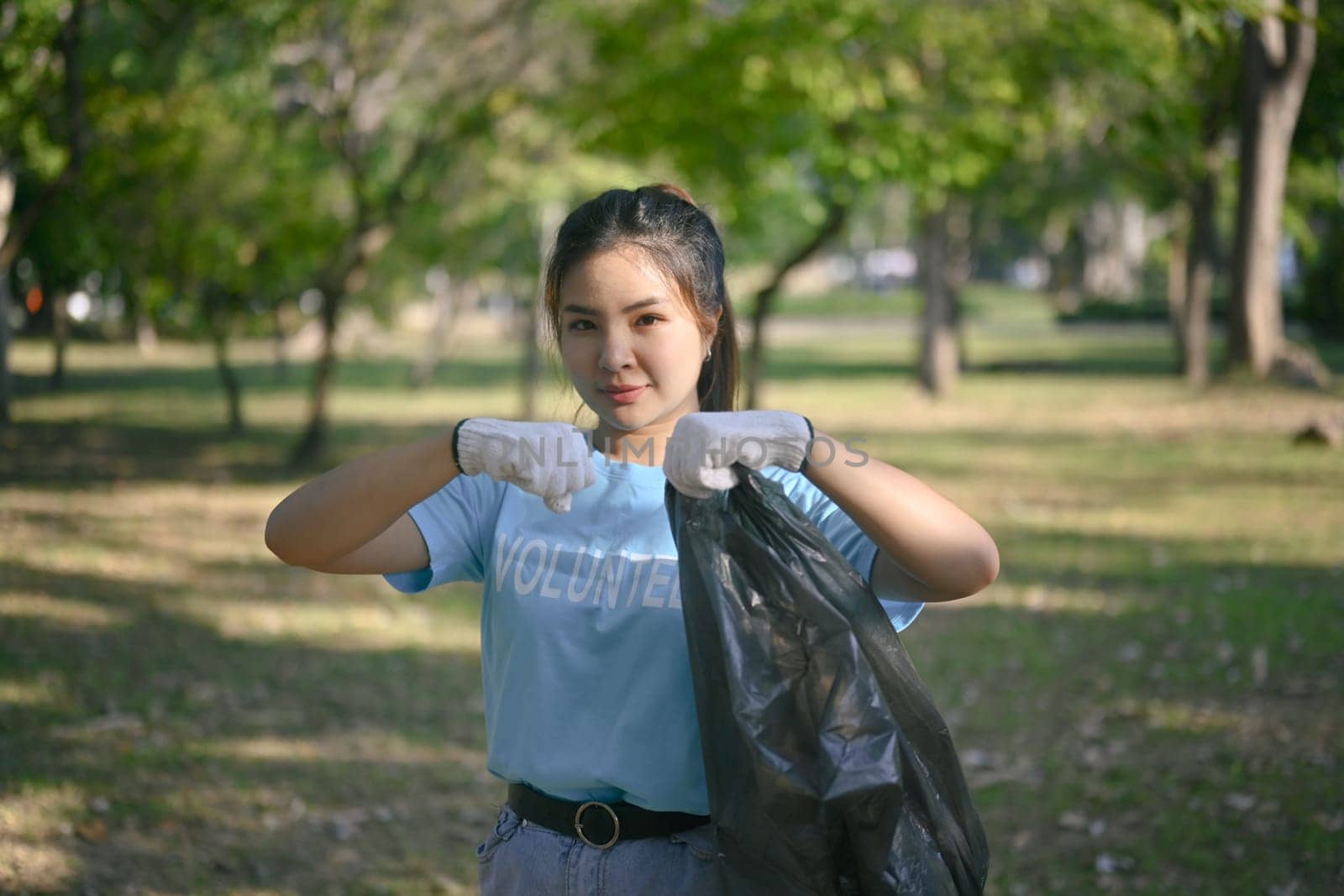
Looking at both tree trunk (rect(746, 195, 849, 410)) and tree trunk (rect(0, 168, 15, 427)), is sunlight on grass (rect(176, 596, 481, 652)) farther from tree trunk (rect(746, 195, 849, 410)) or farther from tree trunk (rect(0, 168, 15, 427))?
tree trunk (rect(746, 195, 849, 410))

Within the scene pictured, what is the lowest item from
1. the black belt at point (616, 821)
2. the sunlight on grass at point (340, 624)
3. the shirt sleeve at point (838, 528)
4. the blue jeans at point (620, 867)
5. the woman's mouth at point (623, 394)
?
the sunlight on grass at point (340, 624)

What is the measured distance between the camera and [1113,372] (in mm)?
24922

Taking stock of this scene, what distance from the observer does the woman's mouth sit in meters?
2.12

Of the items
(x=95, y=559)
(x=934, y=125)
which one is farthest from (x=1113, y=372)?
(x=95, y=559)

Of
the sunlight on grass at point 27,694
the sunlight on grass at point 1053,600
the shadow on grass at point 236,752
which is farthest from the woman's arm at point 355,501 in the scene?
the sunlight on grass at point 1053,600

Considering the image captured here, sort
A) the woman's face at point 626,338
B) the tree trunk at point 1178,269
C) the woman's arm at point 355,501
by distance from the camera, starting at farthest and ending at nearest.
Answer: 1. the tree trunk at point 1178,269
2. the woman's face at point 626,338
3. the woman's arm at point 355,501

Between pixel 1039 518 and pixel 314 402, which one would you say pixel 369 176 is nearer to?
pixel 314 402

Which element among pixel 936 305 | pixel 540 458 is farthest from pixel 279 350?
pixel 540 458

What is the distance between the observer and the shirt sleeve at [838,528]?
213 centimetres

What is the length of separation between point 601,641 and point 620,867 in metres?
0.34

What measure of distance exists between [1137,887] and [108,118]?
1114 cm

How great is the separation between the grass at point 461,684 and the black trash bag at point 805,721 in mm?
962

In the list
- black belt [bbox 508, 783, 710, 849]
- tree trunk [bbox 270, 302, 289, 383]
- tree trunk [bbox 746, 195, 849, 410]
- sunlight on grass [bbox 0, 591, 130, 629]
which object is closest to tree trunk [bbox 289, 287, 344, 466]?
tree trunk [bbox 746, 195, 849, 410]

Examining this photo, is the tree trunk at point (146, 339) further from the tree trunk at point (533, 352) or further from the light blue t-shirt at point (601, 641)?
the light blue t-shirt at point (601, 641)
